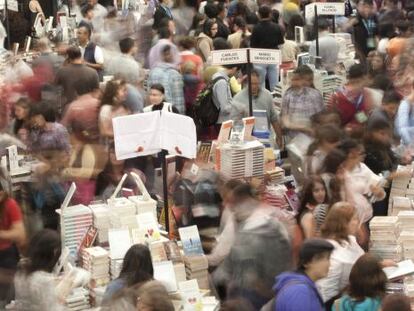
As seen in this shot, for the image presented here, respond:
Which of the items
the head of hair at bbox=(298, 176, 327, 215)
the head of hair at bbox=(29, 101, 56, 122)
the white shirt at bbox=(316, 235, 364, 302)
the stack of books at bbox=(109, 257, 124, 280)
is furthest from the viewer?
the head of hair at bbox=(29, 101, 56, 122)

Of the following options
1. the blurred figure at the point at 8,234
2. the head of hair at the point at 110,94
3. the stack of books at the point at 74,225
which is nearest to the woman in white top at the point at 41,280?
the blurred figure at the point at 8,234

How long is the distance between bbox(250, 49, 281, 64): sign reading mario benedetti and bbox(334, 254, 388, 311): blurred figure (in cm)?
456

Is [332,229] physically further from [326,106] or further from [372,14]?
[372,14]

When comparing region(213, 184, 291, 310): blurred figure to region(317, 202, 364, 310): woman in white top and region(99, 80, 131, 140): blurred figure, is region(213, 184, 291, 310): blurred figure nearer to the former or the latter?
region(317, 202, 364, 310): woman in white top

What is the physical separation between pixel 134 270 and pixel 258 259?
87cm

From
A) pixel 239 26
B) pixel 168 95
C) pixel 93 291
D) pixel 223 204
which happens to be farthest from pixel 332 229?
Result: pixel 239 26

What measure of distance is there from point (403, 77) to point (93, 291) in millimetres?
5445

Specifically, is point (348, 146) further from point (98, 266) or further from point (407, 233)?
point (98, 266)

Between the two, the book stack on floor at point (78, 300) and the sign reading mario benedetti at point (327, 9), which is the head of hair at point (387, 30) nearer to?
the sign reading mario benedetti at point (327, 9)

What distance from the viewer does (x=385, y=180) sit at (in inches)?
334

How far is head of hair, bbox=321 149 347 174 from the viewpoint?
26.1ft

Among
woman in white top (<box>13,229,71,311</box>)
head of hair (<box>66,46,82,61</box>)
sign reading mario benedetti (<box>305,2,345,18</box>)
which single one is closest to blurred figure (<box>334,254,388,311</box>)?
woman in white top (<box>13,229,71,311</box>)

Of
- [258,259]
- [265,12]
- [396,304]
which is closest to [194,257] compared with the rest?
[258,259]

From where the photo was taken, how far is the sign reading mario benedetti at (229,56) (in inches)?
412
